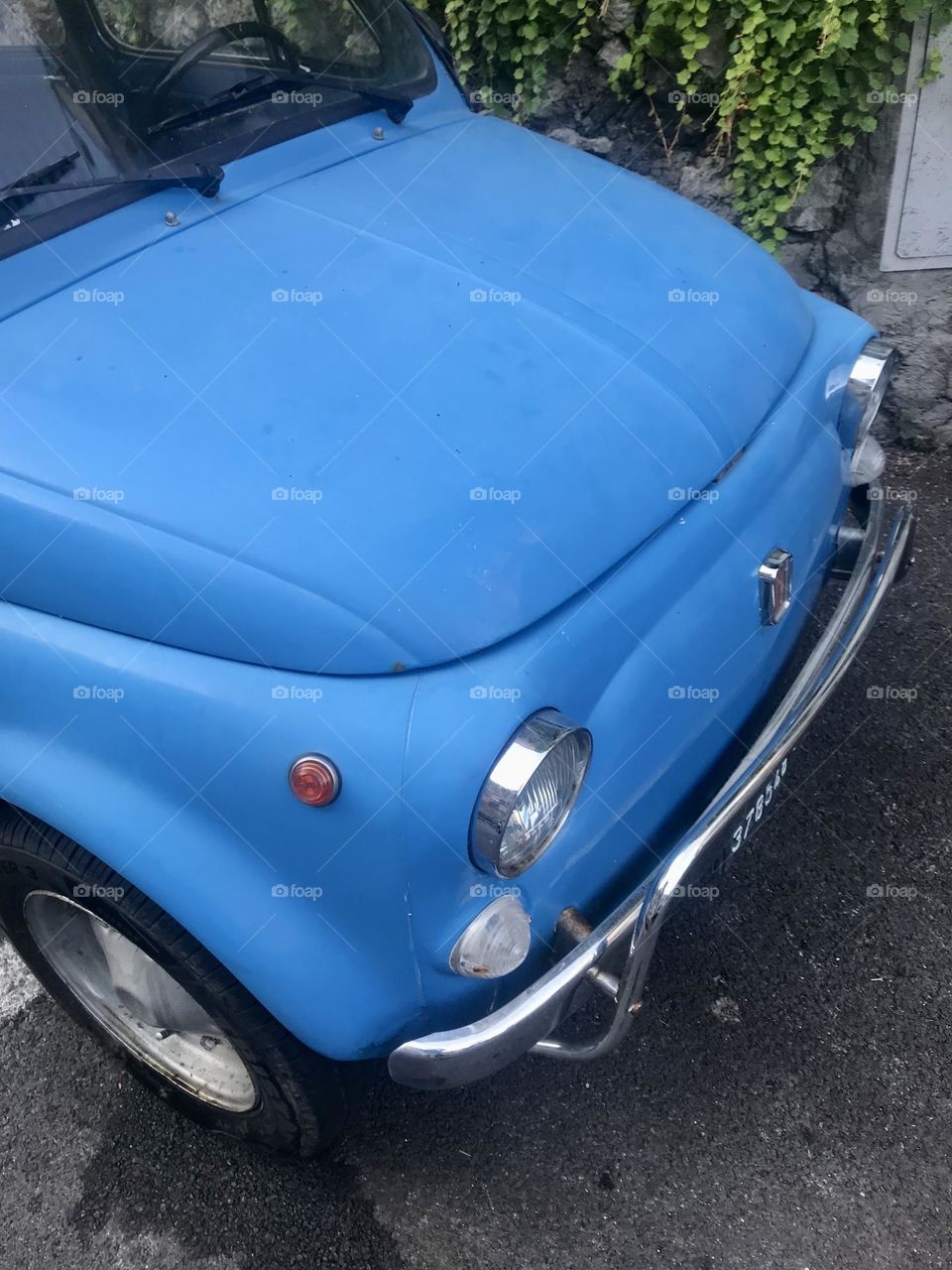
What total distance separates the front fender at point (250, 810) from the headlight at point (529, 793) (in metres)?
0.12

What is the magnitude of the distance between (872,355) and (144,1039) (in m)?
2.11

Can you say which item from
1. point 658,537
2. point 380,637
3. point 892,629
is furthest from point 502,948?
point 892,629

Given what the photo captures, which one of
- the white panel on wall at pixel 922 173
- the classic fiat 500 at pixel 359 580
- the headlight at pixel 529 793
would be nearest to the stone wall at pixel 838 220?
the white panel on wall at pixel 922 173

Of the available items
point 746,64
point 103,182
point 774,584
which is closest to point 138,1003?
point 774,584

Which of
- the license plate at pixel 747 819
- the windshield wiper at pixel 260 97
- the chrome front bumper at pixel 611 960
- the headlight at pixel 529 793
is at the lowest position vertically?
the license plate at pixel 747 819

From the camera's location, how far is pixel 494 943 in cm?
148

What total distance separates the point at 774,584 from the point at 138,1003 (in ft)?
4.65

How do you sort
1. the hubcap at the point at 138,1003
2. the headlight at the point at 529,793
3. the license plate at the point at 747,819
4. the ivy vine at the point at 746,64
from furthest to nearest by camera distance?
the ivy vine at the point at 746,64 → the hubcap at the point at 138,1003 → the license plate at the point at 747,819 → the headlight at the point at 529,793

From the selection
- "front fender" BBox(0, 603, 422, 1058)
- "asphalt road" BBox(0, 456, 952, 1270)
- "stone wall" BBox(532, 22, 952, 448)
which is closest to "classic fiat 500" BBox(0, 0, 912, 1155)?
"front fender" BBox(0, 603, 422, 1058)

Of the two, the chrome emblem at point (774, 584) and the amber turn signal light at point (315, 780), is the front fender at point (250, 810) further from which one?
the chrome emblem at point (774, 584)

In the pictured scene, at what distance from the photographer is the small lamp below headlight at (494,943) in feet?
4.84

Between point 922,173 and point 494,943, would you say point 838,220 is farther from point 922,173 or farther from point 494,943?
point 494,943

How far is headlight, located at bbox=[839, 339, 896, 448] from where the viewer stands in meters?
2.19

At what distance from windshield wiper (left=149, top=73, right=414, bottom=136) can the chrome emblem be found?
1443 millimetres
